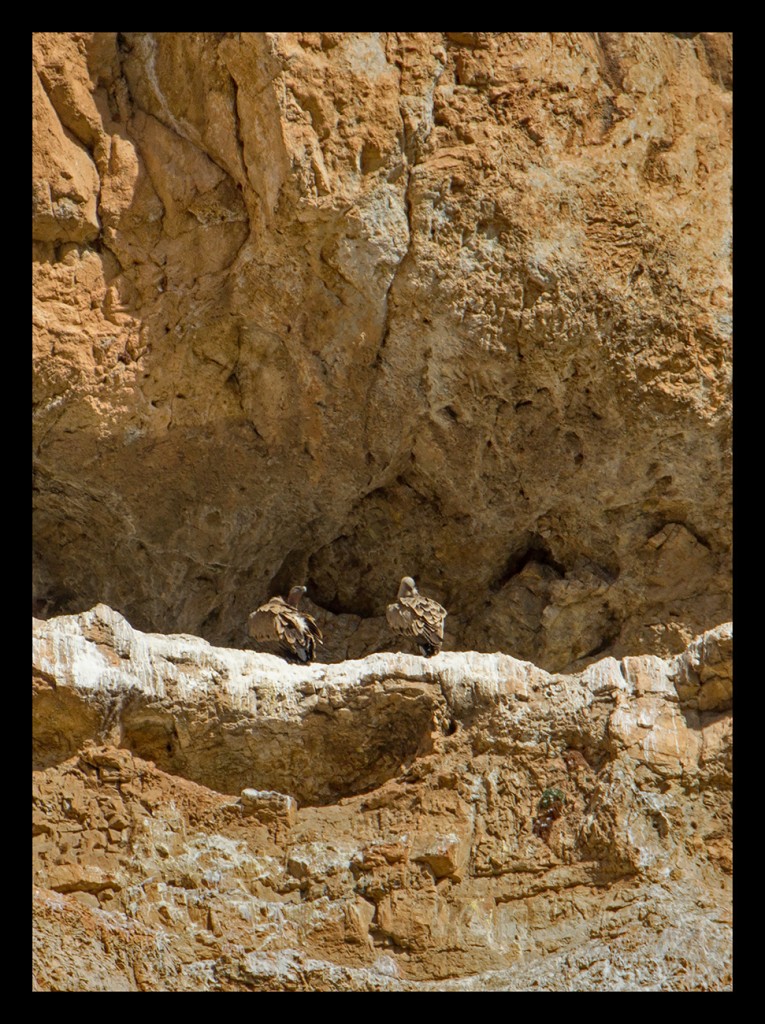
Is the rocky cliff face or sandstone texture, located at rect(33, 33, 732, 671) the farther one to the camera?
sandstone texture, located at rect(33, 33, 732, 671)

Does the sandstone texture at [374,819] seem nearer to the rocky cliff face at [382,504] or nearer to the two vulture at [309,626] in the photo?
the rocky cliff face at [382,504]

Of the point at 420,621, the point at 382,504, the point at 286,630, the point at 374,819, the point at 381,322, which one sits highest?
the point at 381,322

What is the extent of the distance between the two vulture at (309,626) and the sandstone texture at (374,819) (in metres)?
0.33

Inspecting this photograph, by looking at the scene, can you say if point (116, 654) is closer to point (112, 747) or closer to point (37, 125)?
point (112, 747)

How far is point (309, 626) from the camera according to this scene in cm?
1170

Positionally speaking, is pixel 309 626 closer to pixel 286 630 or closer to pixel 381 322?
pixel 286 630

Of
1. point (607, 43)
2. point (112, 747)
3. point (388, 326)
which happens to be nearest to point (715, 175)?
point (607, 43)

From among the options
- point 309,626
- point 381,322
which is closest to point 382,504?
point 381,322

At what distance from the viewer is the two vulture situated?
11508 mm

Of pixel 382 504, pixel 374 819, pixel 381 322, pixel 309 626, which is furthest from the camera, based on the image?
pixel 382 504

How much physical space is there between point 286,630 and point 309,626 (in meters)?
0.23

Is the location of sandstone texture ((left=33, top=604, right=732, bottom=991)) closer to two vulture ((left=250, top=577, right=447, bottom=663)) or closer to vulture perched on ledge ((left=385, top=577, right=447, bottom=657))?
two vulture ((left=250, top=577, right=447, bottom=663))

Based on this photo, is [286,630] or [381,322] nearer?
[286,630]

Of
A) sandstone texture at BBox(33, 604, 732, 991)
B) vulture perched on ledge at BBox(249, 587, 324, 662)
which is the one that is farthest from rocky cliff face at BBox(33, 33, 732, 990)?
vulture perched on ledge at BBox(249, 587, 324, 662)
